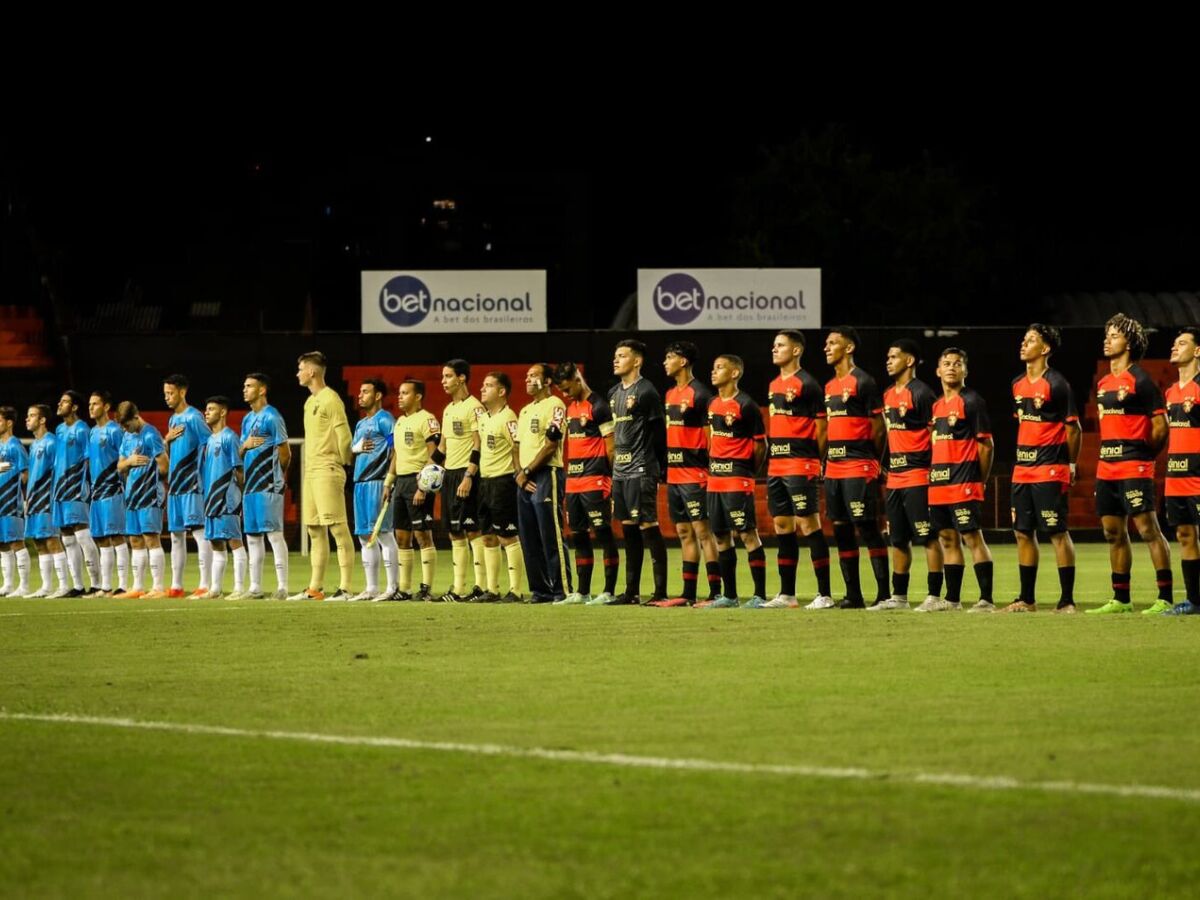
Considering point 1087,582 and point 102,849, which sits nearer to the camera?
point 102,849

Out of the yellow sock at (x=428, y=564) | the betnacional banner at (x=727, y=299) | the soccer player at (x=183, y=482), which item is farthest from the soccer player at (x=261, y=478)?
the betnacional banner at (x=727, y=299)

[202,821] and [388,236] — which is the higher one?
[388,236]

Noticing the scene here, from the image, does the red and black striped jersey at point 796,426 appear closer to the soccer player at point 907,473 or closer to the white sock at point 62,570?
the soccer player at point 907,473

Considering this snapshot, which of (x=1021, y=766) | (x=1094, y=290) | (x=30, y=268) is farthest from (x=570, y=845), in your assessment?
(x=1094, y=290)

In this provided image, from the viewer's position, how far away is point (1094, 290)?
58.3 meters

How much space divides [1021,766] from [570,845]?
6.48 ft

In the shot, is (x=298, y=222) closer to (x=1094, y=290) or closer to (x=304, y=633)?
(x=1094, y=290)

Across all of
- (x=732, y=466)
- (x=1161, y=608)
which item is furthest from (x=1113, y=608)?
(x=732, y=466)

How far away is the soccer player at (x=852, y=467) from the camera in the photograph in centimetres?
1530

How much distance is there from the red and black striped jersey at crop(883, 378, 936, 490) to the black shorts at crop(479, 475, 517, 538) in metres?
3.60

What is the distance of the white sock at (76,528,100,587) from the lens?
1992cm

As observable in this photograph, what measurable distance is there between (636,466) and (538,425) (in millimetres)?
1179

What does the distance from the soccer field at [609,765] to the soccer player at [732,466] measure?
3290mm

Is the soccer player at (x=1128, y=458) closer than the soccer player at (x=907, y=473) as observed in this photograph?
Yes
